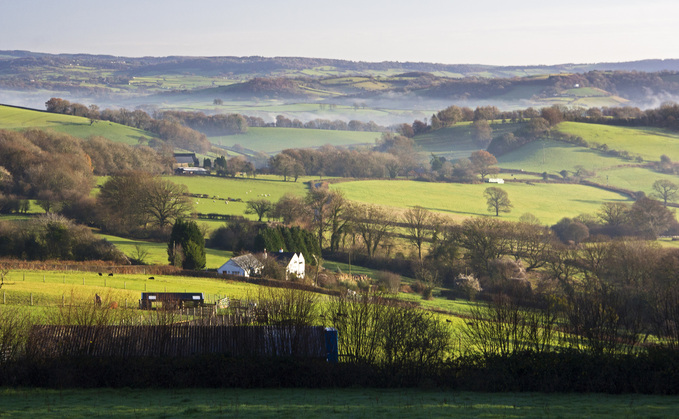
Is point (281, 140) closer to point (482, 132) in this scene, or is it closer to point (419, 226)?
point (482, 132)

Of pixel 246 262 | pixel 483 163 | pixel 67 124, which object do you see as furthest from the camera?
pixel 67 124

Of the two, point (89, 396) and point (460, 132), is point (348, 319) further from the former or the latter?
point (460, 132)

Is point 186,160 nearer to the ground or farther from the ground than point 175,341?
nearer to the ground

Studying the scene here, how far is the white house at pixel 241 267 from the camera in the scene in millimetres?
55062

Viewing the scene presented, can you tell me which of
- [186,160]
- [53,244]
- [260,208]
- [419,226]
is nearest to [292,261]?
[419,226]

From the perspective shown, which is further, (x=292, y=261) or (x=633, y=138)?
(x=633, y=138)

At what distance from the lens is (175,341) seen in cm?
2539

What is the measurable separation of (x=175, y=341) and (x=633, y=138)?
399ft

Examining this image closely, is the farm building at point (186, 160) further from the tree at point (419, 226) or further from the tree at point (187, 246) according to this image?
the tree at point (187, 246)

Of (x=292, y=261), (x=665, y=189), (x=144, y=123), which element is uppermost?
(x=144, y=123)

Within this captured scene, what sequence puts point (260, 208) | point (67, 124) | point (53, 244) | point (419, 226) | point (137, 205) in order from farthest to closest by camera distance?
point (67, 124) → point (260, 208) → point (137, 205) → point (419, 226) → point (53, 244)

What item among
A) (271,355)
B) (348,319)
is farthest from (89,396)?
(348,319)

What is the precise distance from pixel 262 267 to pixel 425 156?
9062 centimetres

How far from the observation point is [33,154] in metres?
83.2
